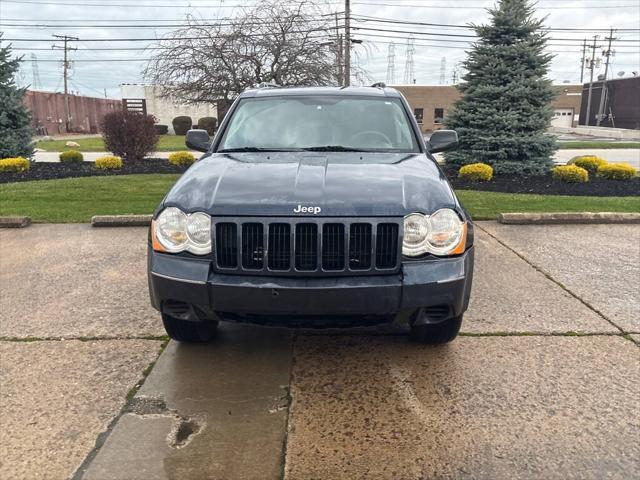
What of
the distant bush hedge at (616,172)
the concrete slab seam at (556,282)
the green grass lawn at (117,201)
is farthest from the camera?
the distant bush hedge at (616,172)

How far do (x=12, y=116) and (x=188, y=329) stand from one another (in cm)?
1290

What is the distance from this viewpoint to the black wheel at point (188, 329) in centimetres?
352

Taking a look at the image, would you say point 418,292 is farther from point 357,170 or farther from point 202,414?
point 202,414

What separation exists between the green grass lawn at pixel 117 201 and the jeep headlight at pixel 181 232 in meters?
5.13

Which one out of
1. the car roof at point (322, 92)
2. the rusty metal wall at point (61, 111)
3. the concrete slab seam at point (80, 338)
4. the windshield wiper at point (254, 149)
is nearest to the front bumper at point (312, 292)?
the concrete slab seam at point (80, 338)

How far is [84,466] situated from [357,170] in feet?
7.19

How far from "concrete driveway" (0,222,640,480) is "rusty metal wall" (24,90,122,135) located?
42.1 metres

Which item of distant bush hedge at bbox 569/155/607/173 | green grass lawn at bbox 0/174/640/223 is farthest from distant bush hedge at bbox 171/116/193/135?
distant bush hedge at bbox 569/155/607/173

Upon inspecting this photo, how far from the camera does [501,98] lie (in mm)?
12422

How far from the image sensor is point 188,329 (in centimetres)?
357

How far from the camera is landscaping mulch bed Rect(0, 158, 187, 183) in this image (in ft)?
39.5

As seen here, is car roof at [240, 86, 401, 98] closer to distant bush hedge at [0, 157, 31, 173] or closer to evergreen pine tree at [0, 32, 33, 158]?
distant bush hedge at [0, 157, 31, 173]

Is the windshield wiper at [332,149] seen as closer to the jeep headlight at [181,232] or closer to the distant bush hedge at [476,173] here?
the jeep headlight at [181,232]

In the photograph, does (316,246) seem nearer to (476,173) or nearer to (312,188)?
(312,188)
